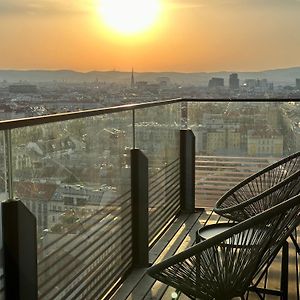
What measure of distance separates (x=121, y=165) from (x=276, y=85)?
3.50m

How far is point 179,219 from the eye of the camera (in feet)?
17.3

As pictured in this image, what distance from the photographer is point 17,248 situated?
2031mm

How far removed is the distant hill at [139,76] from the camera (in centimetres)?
671

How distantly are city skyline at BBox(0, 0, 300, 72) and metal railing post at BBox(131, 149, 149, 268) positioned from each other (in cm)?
389

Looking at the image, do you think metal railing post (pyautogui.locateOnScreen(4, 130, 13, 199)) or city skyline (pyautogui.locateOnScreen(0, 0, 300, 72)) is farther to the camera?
city skyline (pyautogui.locateOnScreen(0, 0, 300, 72))

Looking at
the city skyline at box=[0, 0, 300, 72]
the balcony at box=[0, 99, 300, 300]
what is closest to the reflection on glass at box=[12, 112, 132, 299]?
the balcony at box=[0, 99, 300, 300]

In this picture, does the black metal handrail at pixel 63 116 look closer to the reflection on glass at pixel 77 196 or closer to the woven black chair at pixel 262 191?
the reflection on glass at pixel 77 196

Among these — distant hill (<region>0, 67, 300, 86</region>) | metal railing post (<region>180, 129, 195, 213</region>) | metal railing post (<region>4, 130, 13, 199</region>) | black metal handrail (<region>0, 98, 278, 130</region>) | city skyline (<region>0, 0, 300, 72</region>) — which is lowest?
metal railing post (<region>180, 129, 195, 213</region>)

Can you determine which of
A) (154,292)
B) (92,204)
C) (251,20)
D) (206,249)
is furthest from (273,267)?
(251,20)

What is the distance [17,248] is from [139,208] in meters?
1.76

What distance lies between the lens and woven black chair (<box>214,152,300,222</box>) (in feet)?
8.63

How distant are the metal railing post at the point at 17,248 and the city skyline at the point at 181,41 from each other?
5.61 m

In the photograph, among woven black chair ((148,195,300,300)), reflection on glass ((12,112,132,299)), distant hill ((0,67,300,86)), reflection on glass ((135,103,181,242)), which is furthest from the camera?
distant hill ((0,67,300,86))

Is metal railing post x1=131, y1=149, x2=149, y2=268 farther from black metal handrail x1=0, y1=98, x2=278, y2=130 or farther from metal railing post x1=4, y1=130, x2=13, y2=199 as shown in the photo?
metal railing post x1=4, y1=130, x2=13, y2=199
